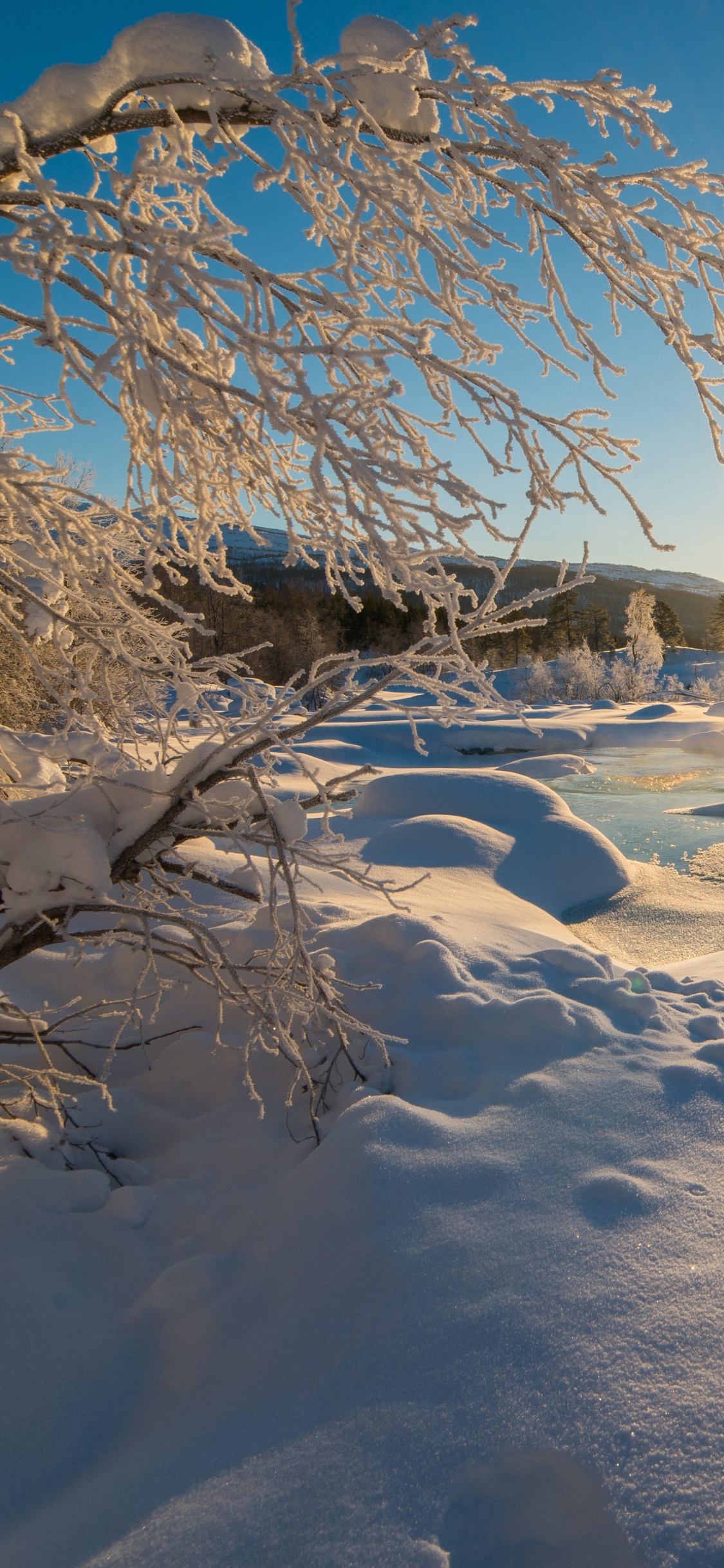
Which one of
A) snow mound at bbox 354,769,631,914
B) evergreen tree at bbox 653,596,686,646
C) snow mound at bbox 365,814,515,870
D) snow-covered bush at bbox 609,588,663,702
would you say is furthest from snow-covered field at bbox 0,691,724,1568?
evergreen tree at bbox 653,596,686,646

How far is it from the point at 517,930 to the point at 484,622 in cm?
345

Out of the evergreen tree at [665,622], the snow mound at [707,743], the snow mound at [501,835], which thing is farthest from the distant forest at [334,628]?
the snow mound at [501,835]

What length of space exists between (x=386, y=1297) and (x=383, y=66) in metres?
2.83

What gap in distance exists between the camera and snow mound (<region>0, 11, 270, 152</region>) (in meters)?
1.60

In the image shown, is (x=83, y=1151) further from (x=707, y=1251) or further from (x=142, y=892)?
(x=707, y=1251)

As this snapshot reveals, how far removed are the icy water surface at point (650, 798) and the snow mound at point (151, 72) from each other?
8898mm

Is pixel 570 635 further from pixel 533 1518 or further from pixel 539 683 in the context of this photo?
pixel 533 1518

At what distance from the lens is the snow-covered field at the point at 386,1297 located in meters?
1.33

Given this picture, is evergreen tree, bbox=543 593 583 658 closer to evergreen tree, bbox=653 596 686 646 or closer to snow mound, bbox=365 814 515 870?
evergreen tree, bbox=653 596 686 646

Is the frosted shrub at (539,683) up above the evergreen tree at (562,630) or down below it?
below

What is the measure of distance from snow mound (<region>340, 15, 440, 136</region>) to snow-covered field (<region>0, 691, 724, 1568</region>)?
55.4 inches

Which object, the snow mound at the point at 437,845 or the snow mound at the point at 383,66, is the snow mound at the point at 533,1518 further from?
the snow mound at the point at 437,845

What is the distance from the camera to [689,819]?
468 inches

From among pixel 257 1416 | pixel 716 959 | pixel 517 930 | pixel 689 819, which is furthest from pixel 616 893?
pixel 257 1416
